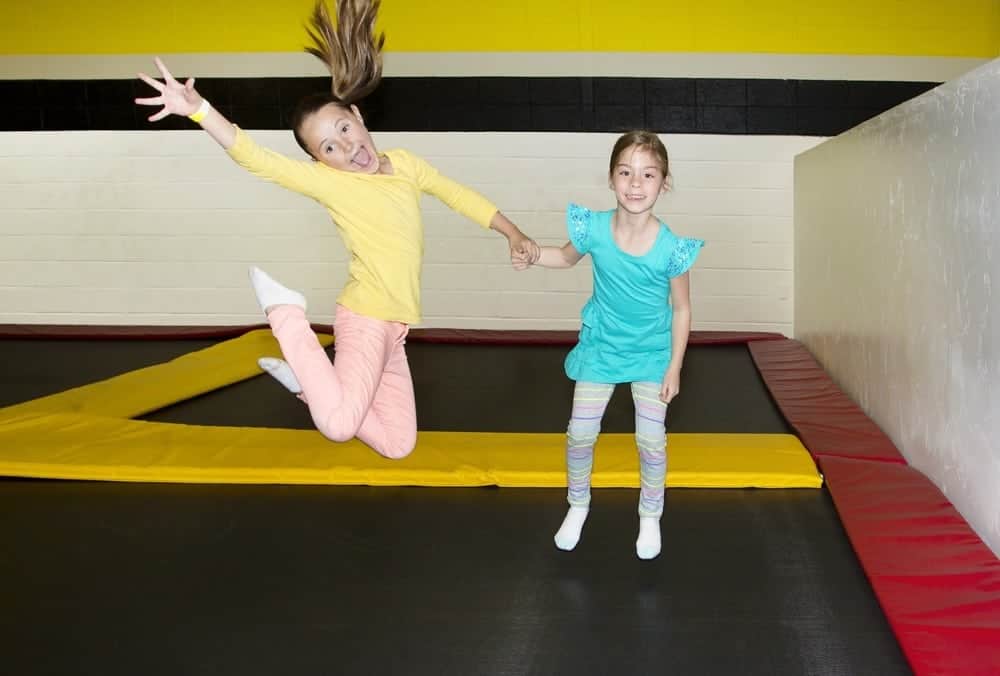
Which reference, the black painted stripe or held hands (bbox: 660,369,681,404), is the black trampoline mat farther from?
the black painted stripe

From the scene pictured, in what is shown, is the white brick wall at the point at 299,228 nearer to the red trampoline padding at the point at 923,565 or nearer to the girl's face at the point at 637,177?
the red trampoline padding at the point at 923,565

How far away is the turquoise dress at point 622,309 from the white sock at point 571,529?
13.6 inches

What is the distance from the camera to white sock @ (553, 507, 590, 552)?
7.43 ft

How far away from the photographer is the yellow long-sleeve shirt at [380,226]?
7.02ft

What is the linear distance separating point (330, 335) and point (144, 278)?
145 cm

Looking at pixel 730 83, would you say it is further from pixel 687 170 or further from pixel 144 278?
pixel 144 278

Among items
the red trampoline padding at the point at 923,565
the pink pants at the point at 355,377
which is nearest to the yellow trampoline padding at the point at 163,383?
the pink pants at the point at 355,377

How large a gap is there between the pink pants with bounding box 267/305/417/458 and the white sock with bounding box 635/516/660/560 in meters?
0.59

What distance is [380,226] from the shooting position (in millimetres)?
2199

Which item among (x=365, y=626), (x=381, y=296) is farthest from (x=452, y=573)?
(x=381, y=296)

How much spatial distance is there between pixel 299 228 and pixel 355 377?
12.4ft

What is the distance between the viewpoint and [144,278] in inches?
230

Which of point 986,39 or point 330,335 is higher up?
point 986,39

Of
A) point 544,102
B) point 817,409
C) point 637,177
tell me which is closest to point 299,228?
point 544,102
